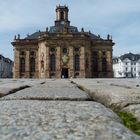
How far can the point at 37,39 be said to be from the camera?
78.7 meters

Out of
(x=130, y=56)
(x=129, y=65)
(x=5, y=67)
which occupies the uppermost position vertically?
(x=130, y=56)

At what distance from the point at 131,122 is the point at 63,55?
7190 cm

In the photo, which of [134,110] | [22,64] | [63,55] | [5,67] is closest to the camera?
[134,110]

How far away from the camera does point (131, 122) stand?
84.2 inches

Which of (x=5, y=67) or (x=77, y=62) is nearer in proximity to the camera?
(x=77, y=62)

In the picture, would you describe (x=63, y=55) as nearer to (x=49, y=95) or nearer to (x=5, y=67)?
(x=5, y=67)

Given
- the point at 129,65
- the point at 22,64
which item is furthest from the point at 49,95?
the point at 129,65

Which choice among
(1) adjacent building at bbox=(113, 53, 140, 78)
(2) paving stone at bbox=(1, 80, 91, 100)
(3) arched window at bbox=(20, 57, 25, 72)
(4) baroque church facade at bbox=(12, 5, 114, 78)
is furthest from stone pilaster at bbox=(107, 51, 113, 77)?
(2) paving stone at bbox=(1, 80, 91, 100)

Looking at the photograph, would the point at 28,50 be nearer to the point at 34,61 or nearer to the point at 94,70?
the point at 34,61

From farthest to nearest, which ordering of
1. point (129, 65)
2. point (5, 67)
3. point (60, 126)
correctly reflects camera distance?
1. point (129, 65)
2. point (5, 67)
3. point (60, 126)

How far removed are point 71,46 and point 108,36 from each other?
10250 millimetres

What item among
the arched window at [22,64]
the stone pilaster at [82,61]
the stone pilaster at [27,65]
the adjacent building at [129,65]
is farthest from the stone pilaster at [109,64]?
the adjacent building at [129,65]

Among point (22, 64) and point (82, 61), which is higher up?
point (82, 61)

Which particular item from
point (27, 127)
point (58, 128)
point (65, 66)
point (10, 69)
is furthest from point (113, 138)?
point (10, 69)
